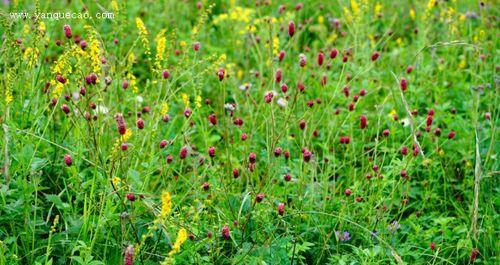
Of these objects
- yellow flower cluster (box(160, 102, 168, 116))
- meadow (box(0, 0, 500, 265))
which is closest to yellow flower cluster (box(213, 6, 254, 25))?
meadow (box(0, 0, 500, 265))

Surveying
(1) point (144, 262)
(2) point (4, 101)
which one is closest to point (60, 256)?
(1) point (144, 262)

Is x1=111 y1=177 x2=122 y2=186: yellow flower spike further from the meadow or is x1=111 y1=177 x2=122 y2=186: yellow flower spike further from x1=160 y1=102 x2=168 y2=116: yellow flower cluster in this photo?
x1=160 y1=102 x2=168 y2=116: yellow flower cluster

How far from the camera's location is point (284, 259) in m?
2.33

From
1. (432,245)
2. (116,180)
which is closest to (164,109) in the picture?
(116,180)

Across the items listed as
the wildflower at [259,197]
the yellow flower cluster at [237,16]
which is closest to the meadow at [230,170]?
the wildflower at [259,197]

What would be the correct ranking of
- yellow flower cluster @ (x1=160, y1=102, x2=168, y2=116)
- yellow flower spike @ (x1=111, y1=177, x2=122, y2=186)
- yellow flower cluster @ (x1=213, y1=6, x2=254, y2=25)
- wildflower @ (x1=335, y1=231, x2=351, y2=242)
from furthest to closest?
yellow flower cluster @ (x1=213, y1=6, x2=254, y2=25)
yellow flower cluster @ (x1=160, y1=102, x2=168, y2=116)
wildflower @ (x1=335, y1=231, x2=351, y2=242)
yellow flower spike @ (x1=111, y1=177, x2=122, y2=186)

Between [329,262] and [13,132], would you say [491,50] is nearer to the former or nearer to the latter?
[329,262]

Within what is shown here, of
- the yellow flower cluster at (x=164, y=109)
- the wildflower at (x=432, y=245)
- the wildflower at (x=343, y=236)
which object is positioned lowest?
the wildflower at (x=432, y=245)

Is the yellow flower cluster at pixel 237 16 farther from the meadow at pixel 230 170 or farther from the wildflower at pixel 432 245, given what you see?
the wildflower at pixel 432 245

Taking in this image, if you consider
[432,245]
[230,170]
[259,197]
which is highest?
[259,197]

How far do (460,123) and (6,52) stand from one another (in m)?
2.06

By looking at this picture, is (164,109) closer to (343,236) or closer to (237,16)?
(343,236)

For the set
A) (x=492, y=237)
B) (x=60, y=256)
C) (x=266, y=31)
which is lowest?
(x=492, y=237)

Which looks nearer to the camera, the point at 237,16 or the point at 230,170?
the point at 230,170
